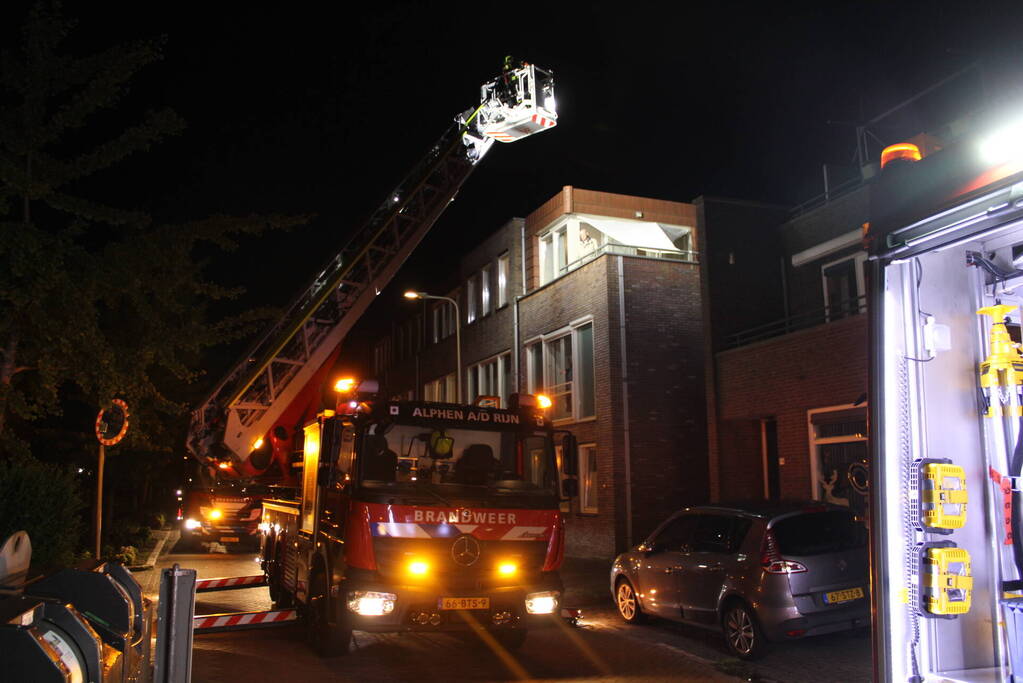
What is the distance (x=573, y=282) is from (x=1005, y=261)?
60.2 feet

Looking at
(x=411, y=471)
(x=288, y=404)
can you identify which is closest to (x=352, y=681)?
(x=411, y=471)

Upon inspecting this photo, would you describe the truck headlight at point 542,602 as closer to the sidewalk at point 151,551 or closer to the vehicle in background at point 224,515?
the vehicle in background at point 224,515

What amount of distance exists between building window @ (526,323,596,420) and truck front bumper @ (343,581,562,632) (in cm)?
1214

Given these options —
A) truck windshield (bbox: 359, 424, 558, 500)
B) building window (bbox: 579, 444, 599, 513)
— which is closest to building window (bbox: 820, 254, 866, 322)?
building window (bbox: 579, 444, 599, 513)

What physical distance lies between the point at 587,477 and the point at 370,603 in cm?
1397

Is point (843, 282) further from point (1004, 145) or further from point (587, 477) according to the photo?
point (1004, 145)

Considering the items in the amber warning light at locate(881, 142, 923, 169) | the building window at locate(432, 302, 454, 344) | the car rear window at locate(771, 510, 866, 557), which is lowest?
the car rear window at locate(771, 510, 866, 557)

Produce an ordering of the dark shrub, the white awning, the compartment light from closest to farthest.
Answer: the compartment light < the dark shrub < the white awning

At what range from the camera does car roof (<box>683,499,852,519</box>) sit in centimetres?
915

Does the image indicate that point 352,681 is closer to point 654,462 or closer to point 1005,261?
point 1005,261

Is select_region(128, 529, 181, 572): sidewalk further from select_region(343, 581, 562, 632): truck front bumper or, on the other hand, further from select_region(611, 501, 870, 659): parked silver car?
select_region(611, 501, 870, 659): parked silver car

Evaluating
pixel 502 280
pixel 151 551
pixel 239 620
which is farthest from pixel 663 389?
pixel 239 620

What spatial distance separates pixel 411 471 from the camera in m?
9.09

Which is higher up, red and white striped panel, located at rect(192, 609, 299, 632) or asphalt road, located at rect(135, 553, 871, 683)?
red and white striped panel, located at rect(192, 609, 299, 632)
